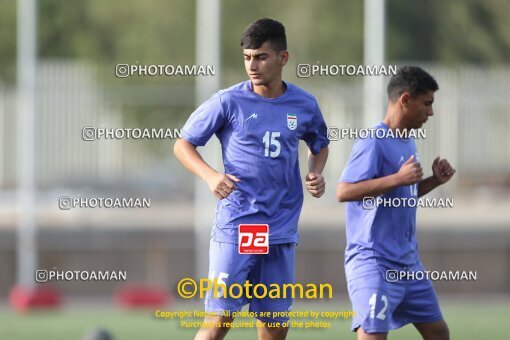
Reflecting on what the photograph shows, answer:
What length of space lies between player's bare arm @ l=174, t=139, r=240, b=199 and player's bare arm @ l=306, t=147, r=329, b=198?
1.53ft

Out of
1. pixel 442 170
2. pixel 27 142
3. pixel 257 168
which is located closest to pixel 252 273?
pixel 257 168

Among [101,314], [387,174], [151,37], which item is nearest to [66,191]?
[101,314]

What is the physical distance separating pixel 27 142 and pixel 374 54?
5.89 meters

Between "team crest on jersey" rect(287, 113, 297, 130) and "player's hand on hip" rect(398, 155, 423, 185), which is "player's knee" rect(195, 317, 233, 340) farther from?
"player's hand on hip" rect(398, 155, 423, 185)

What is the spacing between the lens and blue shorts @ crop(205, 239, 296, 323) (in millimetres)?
8625

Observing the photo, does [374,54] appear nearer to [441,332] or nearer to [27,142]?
[27,142]

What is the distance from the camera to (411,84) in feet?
29.1

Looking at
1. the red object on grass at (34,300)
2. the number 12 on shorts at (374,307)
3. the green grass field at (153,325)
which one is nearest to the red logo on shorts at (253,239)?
the number 12 on shorts at (374,307)

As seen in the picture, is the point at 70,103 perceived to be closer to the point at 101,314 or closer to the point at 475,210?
the point at 101,314

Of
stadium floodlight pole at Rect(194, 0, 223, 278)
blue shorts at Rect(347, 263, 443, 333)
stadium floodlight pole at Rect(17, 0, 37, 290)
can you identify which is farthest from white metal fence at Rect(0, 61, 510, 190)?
blue shorts at Rect(347, 263, 443, 333)

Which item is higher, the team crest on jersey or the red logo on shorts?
the team crest on jersey

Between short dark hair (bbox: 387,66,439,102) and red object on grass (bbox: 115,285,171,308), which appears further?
red object on grass (bbox: 115,285,171,308)

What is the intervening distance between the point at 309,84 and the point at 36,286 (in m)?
8.63

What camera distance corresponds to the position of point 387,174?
888 cm
